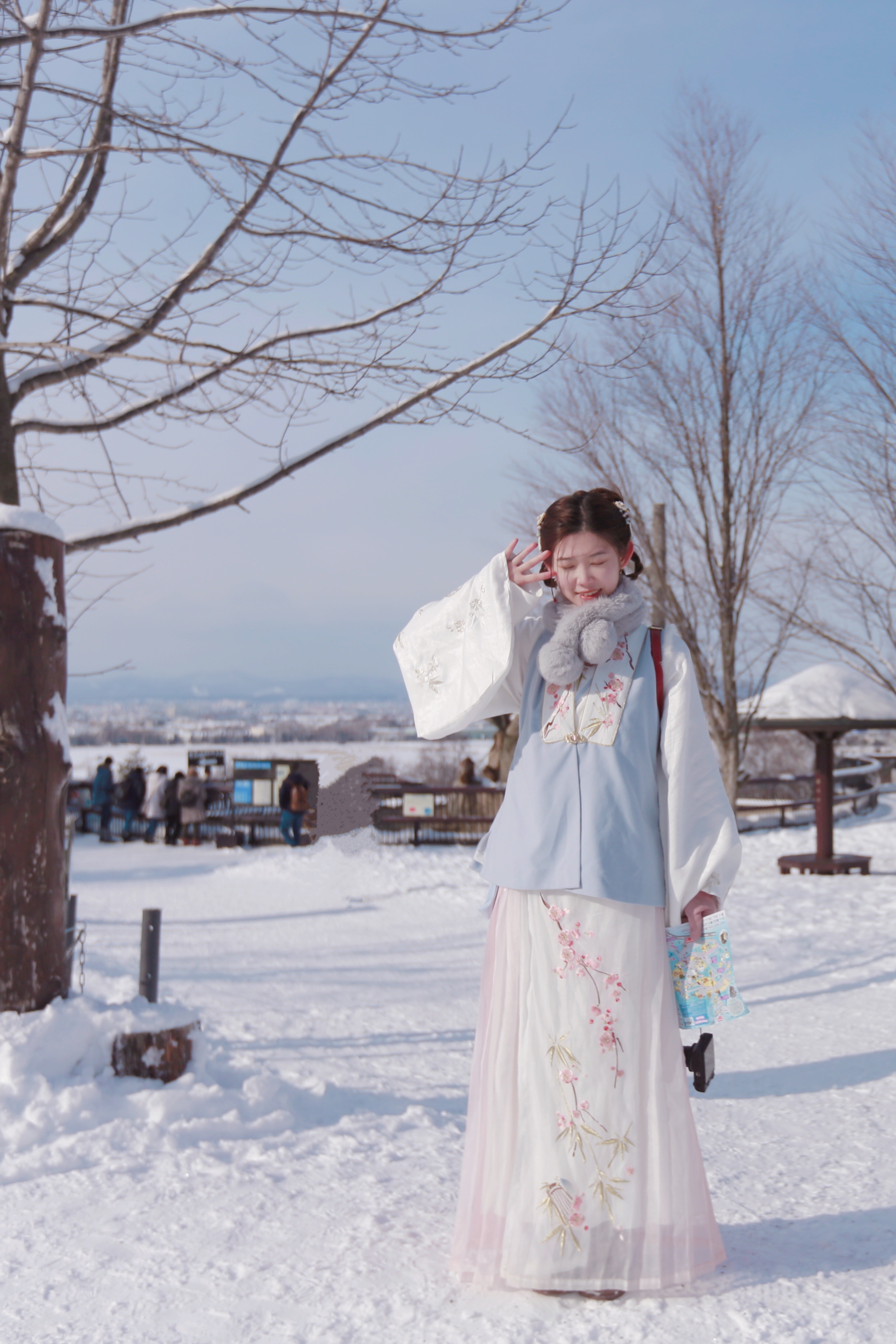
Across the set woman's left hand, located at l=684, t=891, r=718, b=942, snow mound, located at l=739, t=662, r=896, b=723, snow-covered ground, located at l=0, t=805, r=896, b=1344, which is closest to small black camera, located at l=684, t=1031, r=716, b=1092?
woman's left hand, located at l=684, t=891, r=718, b=942

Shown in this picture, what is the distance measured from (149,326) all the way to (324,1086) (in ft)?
11.7

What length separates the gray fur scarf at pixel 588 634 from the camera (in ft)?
8.23

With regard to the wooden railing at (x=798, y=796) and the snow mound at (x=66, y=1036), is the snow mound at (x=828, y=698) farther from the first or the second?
the snow mound at (x=66, y=1036)

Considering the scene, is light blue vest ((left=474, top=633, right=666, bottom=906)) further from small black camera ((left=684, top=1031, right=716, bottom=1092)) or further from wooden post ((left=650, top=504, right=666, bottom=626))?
wooden post ((left=650, top=504, right=666, bottom=626))

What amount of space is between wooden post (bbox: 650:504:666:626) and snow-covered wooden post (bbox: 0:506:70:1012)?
9.12 meters

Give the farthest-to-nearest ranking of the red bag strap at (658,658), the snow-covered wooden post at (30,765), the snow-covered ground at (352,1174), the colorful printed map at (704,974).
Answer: the snow-covered wooden post at (30,765) → the red bag strap at (658,658) → the colorful printed map at (704,974) → the snow-covered ground at (352,1174)

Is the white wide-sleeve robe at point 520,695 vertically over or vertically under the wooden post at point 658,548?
under

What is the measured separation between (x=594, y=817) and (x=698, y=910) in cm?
35

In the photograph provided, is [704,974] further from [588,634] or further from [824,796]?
[824,796]

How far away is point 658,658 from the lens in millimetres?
2584

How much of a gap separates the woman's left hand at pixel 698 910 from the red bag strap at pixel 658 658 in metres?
0.45

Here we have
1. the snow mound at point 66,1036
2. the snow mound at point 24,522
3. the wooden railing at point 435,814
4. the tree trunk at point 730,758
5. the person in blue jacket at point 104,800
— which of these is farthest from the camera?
the person in blue jacket at point 104,800

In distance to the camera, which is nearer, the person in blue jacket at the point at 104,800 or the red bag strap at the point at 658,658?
the red bag strap at the point at 658,658

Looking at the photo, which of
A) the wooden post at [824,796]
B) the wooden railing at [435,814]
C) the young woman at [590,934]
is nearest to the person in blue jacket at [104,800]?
the wooden railing at [435,814]
